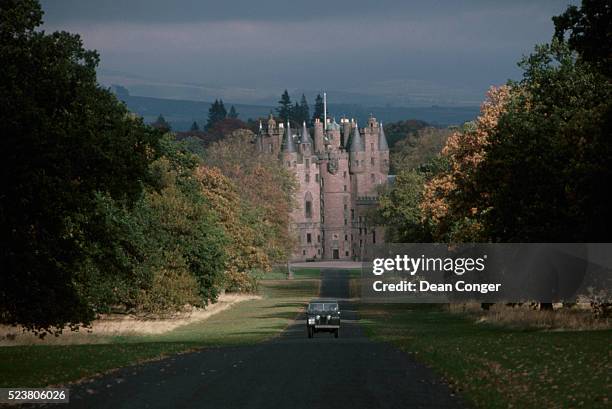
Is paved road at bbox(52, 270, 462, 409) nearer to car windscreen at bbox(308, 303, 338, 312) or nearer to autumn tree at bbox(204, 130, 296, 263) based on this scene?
car windscreen at bbox(308, 303, 338, 312)

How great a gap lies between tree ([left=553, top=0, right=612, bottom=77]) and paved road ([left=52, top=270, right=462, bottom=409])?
998 centimetres

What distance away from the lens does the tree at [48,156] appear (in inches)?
1363

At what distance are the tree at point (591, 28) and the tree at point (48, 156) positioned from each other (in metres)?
14.3

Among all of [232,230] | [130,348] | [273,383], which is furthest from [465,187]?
[232,230]

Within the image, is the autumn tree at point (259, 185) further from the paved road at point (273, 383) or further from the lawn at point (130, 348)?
the paved road at point (273, 383)

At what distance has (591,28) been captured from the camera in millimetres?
32406

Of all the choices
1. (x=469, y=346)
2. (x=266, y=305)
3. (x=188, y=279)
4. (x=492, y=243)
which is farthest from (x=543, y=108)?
(x=266, y=305)

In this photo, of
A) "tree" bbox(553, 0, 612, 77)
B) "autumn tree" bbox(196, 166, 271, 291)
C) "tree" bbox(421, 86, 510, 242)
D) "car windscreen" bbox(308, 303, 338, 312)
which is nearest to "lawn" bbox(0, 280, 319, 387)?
"car windscreen" bbox(308, 303, 338, 312)

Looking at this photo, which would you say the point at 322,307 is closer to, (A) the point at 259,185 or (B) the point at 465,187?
(B) the point at 465,187

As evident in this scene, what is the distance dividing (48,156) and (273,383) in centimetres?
1136

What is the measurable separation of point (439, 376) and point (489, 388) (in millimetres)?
3373

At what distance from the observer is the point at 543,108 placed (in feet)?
188

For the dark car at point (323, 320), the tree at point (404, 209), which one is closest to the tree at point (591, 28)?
the dark car at point (323, 320)

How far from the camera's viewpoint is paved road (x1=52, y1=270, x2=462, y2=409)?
932 inches
